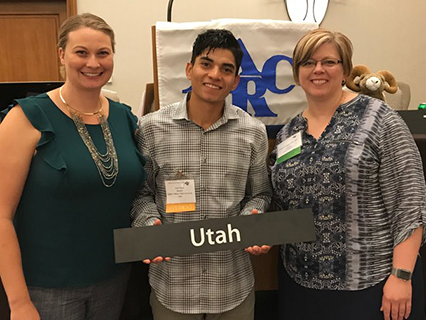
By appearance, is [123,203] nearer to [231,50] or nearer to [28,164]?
[28,164]

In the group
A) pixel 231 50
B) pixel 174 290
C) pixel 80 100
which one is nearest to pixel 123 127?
pixel 80 100

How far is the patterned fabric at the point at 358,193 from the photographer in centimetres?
120

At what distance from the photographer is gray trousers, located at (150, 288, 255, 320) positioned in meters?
1.24

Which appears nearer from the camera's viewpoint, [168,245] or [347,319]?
[168,245]

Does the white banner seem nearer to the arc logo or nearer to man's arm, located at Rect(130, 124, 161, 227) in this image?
the arc logo

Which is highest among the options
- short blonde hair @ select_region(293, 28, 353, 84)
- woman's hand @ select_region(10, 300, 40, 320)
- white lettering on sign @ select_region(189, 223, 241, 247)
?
short blonde hair @ select_region(293, 28, 353, 84)

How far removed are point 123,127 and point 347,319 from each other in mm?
976

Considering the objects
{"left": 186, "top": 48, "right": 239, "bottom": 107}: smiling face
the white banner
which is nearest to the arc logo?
the white banner

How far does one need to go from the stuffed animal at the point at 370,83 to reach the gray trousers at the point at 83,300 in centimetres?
139

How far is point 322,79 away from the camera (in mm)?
1311

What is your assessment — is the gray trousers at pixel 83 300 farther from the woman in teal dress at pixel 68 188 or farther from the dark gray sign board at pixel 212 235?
the dark gray sign board at pixel 212 235

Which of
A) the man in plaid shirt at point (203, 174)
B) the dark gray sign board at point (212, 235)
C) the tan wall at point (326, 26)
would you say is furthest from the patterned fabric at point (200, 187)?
the tan wall at point (326, 26)

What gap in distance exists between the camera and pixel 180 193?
1233mm

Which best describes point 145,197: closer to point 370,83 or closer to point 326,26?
point 370,83
